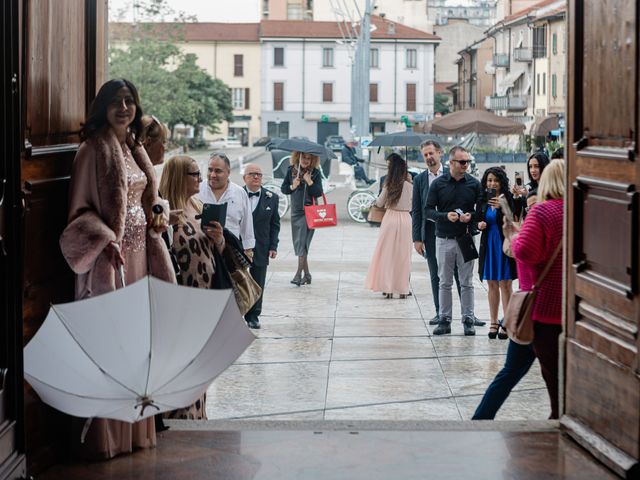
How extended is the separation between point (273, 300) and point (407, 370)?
4268mm

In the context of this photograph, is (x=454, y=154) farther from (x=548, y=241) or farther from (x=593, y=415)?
(x=593, y=415)

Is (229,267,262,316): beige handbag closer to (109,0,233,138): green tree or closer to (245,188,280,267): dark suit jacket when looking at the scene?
(245,188,280,267): dark suit jacket

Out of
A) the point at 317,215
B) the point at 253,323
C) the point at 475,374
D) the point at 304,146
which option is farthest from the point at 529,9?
the point at 475,374

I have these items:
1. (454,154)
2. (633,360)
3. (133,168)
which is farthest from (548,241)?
(454,154)

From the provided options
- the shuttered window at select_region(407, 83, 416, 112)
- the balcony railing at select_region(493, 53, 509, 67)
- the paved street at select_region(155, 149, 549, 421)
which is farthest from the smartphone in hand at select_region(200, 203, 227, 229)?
the shuttered window at select_region(407, 83, 416, 112)

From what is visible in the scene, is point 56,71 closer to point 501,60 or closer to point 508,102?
point 508,102

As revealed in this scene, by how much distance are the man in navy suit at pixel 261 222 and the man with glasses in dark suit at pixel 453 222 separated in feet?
5.64

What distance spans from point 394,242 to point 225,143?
8959cm

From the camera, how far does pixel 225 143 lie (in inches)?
4040

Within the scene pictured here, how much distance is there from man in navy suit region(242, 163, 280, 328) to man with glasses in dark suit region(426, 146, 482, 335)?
1.72 meters

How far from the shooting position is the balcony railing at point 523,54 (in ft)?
254

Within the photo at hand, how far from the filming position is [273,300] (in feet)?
43.9

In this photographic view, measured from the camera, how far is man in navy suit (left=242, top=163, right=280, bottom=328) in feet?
39.3

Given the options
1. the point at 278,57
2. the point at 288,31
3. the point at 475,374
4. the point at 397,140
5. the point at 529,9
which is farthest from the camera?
the point at 288,31
